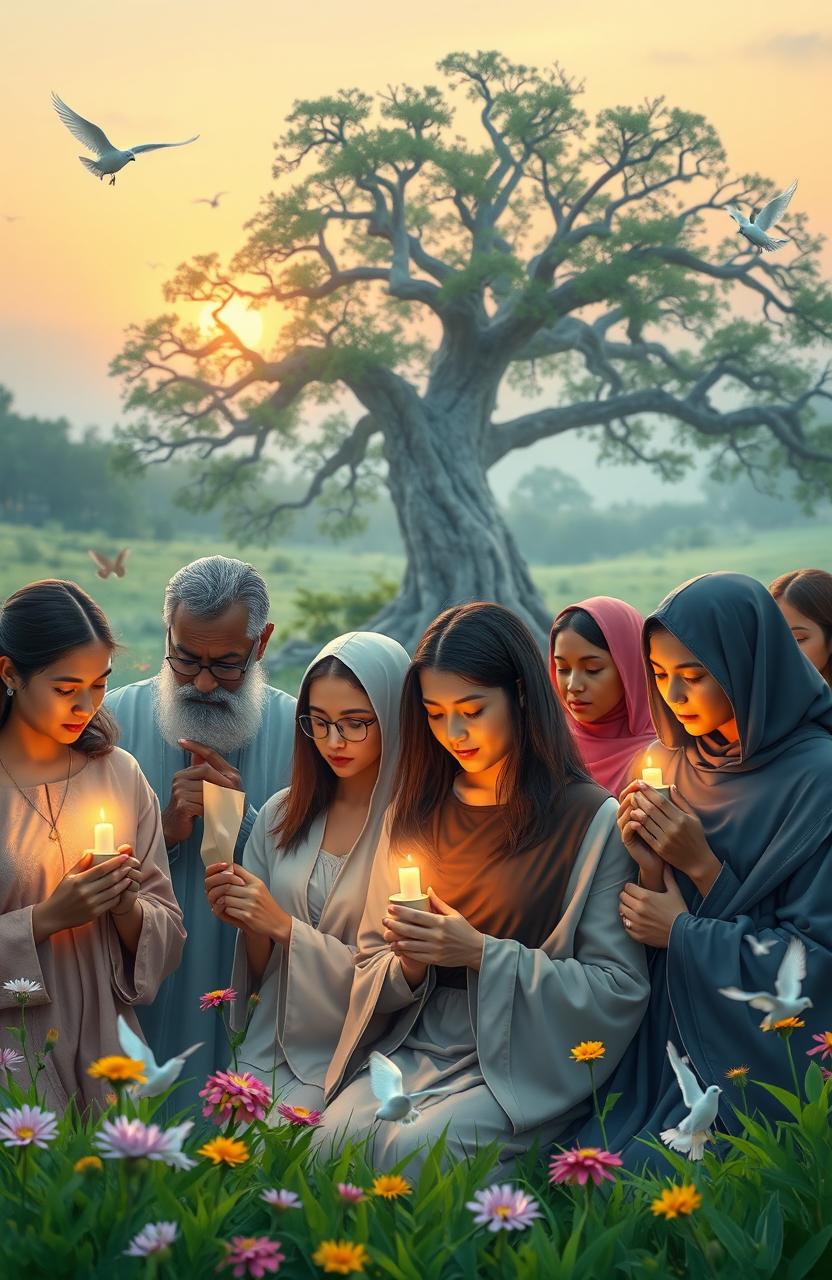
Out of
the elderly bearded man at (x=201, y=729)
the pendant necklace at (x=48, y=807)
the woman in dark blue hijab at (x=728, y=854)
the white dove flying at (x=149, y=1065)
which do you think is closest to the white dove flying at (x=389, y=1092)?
the white dove flying at (x=149, y=1065)

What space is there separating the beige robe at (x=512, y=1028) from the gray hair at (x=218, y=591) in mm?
1275

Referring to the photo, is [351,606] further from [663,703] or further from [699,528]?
[663,703]

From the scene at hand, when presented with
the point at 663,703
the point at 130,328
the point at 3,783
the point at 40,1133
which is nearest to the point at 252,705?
the point at 3,783

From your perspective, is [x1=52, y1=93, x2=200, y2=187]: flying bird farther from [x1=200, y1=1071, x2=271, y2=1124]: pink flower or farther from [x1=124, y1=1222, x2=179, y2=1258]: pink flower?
[x1=124, y1=1222, x2=179, y2=1258]: pink flower

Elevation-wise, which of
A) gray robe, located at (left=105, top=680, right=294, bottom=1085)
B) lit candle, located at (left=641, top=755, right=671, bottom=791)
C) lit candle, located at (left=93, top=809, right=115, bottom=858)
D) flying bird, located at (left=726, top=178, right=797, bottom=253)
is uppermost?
flying bird, located at (left=726, top=178, right=797, bottom=253)

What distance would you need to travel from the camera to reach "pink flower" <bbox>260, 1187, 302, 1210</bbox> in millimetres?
2406

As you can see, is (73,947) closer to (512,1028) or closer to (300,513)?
(512,1028)

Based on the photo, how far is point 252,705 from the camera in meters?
4.67

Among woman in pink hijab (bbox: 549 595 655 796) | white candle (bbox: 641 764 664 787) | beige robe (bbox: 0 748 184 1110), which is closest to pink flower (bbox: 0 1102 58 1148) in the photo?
beige robe (bbox: 0 748 184 1110)

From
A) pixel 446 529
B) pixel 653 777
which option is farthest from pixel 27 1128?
pixel 446 529

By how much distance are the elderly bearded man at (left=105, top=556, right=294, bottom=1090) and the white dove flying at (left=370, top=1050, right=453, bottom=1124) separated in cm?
177

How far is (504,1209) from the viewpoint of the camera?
2.29 meters

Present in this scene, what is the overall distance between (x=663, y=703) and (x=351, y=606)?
1787 cm

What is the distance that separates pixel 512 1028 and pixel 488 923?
31 cm
